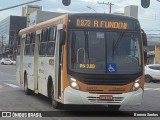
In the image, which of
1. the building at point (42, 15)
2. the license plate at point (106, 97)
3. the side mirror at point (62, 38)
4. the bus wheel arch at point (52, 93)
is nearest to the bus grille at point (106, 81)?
the license plate at point (106, 97)

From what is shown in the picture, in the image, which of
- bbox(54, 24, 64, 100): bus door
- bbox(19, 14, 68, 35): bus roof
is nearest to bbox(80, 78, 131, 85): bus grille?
bbox(54, 24, 64, 100): bus door

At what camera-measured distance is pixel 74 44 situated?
13.6 meters

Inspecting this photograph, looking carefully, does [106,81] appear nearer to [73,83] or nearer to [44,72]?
[73,83]

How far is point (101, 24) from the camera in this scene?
45.8ft

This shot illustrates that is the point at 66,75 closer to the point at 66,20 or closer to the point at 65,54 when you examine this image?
the point at 65,54

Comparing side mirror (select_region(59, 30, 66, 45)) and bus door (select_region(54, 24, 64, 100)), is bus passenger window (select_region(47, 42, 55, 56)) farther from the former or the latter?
side mirror (select_region(59, 30, 66, 45))

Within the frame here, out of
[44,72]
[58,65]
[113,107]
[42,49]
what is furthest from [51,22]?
[113,107]

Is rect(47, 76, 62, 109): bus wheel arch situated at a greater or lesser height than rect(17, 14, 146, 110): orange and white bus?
lesser

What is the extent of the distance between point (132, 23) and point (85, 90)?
8.60ft

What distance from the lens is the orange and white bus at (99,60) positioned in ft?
43.6

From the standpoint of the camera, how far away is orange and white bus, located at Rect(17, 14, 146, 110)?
13297 millimetres

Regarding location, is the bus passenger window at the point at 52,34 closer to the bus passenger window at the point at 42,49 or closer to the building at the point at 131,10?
the bus passenger window at the point at 42,49

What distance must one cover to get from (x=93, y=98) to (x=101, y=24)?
90.2 inches

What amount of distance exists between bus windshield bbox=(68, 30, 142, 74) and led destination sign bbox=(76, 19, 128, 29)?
0.20 meters
